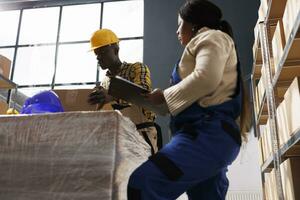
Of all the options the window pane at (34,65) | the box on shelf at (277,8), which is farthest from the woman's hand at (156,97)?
the window pane at (34,65)

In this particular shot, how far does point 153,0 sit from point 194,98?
4.66 meters

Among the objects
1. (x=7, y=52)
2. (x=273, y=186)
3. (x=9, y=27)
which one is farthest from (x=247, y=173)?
(x=9, y=27)

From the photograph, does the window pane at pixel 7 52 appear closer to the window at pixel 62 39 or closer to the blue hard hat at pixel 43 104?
the window at pixel 62 39

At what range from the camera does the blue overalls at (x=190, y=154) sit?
3.31 ft

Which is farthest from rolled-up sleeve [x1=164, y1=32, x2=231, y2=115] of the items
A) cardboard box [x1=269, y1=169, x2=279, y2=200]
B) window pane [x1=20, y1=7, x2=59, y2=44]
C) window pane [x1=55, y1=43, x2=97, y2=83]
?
window pane [x1=20, y1=7, x2=59, y2=44]

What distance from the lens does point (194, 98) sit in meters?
1.12

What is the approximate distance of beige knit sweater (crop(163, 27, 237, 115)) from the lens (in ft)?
3.59

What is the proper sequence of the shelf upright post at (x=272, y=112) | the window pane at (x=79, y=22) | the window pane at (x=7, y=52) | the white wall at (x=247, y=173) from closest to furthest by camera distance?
the shelf upright post at (x=272, y=112) < the white wall at (x=247, y=173) < the window pane at (x=79, y=22) < the window pane at (x=7, y=52)

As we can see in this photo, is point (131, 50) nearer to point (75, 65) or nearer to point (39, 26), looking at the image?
point (75, 65)

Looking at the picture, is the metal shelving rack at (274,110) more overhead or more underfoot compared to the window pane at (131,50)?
more underfoot

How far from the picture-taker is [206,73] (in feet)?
3.56

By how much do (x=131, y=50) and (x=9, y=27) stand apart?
7.41 feet

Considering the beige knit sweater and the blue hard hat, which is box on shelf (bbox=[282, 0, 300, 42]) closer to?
the beige knit sweater

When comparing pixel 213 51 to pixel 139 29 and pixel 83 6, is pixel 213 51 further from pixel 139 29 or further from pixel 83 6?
pixel 83 6
